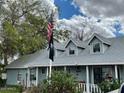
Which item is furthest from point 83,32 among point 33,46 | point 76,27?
point 33,46

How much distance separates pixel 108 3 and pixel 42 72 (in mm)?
10981

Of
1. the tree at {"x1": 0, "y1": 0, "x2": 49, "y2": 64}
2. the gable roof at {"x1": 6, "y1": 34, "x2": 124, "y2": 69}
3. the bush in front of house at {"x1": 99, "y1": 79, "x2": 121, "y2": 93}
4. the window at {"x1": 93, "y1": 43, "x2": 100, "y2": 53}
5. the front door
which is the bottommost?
the bush in front of house at {"x1": 99, "y1": 79, "x2": 121, "y2": 93}

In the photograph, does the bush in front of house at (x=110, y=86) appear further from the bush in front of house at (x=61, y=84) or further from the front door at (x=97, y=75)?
the front door at (x=97, y=75)

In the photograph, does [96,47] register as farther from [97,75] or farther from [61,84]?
[61,84]

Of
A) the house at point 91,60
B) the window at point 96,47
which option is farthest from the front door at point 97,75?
the window at point 96,47

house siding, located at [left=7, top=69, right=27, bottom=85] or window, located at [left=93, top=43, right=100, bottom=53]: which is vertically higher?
window, located at [left=93, top=43, right=100, bottom=53]

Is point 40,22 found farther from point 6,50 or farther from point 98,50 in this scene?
point 98,50

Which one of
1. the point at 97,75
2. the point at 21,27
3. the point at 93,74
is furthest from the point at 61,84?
the point at 21,27

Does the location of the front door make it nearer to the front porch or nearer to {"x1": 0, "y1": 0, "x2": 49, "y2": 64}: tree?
the front porch

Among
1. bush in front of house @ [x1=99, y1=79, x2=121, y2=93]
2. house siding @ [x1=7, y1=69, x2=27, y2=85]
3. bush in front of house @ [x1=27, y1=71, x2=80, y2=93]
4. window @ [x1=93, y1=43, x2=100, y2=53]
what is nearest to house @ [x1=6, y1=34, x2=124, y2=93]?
window @ [x1=93, y1=43, x2=100, y2=53]

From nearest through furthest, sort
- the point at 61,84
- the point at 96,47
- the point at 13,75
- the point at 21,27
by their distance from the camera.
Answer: the point at 61,84
the point at 96,47
the point at 13,75
the point at 21,27

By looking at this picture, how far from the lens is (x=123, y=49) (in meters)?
25.1

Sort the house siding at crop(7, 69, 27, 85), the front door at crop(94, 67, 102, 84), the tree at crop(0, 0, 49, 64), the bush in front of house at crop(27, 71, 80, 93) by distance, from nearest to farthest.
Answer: the bush in front of house at crop(27, 71, 80, 93)
the front door at crop(94, 67, 102, 84)
the house siding at crop(7, 69, 27, 85)
the tree at crop(0, 0, 49, 64)

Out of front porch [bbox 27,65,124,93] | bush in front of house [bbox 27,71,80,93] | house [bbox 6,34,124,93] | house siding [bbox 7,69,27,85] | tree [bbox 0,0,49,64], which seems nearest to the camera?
bush in front of house [bbox 27,71,80,93]
